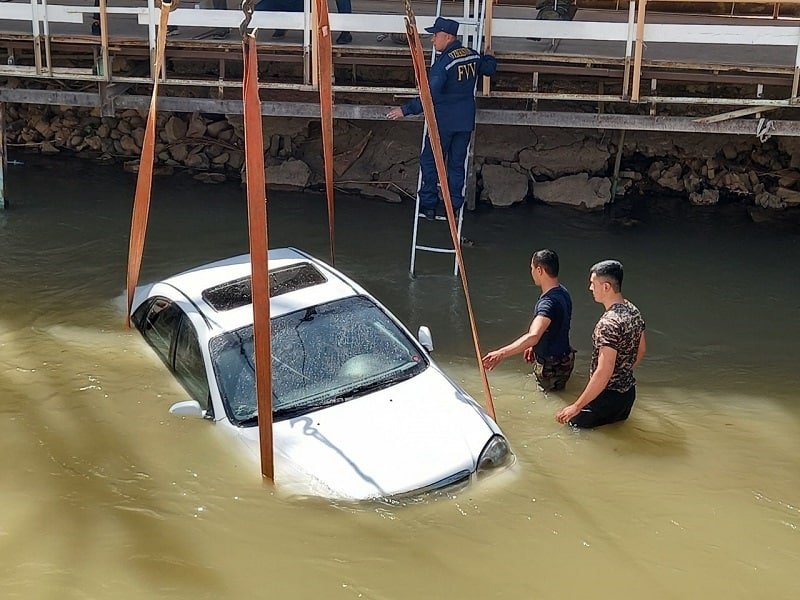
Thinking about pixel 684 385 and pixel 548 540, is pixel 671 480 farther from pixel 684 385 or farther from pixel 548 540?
pixel 684 385

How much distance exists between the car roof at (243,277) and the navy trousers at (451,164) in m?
2.59

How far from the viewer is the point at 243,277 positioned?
→ 7.28m

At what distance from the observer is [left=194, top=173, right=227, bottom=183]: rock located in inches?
527

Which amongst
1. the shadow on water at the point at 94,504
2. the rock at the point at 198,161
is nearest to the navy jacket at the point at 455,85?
the shadow on water at the point at 94,504

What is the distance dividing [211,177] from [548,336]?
7348 millimetres

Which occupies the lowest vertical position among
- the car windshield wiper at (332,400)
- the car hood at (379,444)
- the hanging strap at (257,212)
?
the car hood at (379,444)

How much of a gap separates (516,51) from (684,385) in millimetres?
4446

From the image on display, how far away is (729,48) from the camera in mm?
11781

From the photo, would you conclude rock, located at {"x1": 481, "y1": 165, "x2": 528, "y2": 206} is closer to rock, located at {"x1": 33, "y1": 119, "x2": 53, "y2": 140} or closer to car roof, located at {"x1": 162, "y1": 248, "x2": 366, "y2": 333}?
car roof, located at {"x1": 162, "y1": 248, "x2": 366, "y2": 333}

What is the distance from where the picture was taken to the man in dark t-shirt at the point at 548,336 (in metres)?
6.96

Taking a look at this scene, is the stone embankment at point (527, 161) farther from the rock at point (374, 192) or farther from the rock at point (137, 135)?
the rock at point (137, 135)

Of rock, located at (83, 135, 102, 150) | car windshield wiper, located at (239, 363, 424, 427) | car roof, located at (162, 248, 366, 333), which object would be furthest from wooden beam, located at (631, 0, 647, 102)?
rock, located at (83, 135, 102, 150)

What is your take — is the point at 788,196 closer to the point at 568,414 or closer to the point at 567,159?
the point at 567,159

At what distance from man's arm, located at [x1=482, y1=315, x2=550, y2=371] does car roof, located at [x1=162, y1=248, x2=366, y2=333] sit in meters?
1.04
